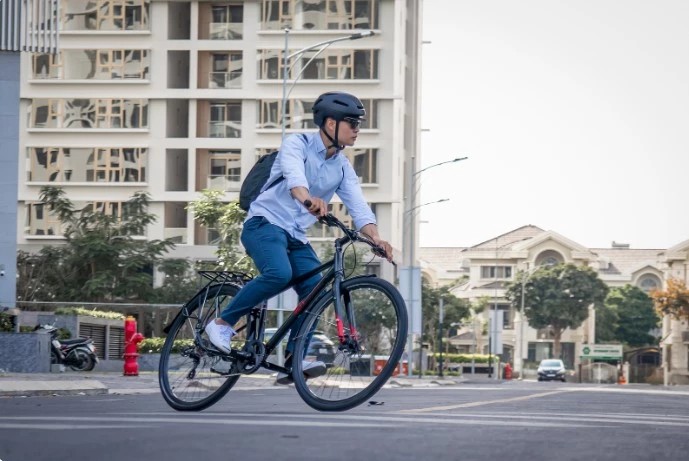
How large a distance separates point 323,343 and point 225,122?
207ft

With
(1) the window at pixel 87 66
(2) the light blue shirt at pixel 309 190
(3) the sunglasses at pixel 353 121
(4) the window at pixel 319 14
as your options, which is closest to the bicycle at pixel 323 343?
(2) the light blue shirt at pixel 309 190

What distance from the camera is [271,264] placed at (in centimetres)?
826

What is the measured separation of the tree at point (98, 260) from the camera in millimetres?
53625

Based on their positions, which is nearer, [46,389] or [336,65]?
[46,389]

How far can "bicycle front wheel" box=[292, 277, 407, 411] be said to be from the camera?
7656 mm

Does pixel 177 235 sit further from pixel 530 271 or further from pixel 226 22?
pixel 530 271

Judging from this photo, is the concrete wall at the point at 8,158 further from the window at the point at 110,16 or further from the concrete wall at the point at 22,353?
the window at the point at 110,16

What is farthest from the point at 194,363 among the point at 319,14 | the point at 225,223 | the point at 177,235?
the point at 319,14

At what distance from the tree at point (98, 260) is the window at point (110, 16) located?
49.6 feet

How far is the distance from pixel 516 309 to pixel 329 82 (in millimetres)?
44037

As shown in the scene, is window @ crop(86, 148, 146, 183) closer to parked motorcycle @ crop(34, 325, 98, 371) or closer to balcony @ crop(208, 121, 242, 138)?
balcony @ crop(208, 121, 242, 138)

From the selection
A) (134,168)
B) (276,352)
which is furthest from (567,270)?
(276,352)

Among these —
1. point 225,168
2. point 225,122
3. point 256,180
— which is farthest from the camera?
point 225,122

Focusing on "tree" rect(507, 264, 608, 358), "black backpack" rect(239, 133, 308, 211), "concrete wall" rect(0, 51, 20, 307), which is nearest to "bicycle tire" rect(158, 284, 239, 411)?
"black backpack" rect(239, 133, 308, 211)
